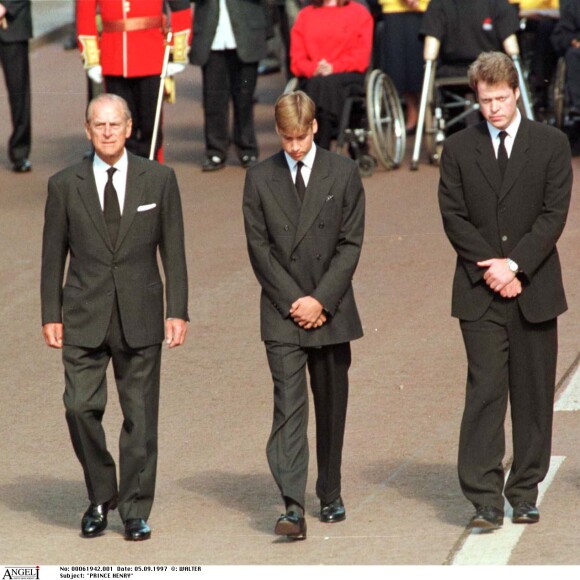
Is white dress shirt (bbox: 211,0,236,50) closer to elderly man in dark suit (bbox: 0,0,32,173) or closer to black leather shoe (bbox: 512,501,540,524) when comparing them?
elderly man in dark suit (bbox: 0,0,32,173)

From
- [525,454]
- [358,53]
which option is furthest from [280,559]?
[358,53]

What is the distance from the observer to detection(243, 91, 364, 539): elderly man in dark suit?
6820mm

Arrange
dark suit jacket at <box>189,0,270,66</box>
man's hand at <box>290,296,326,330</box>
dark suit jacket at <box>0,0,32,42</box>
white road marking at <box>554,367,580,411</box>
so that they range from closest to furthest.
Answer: man's hand at <box>290,296,326,330</box> < white road marking at <box>554,367,580,411</box> < dark suit jacket at <box>189,0,270,66</box> < dark suit jacket at <box>0,0,32,42</box>

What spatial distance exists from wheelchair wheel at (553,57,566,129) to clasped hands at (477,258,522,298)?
8321 mm

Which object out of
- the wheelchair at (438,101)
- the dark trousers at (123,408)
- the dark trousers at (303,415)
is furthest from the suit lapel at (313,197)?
the wheelchair at (438,101)

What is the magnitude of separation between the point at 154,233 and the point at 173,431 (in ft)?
6.11

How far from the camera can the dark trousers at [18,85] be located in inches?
588

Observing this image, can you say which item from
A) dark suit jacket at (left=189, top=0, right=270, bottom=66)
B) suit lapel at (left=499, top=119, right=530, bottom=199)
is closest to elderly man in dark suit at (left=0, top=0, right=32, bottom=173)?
dark suit jacket at (left=189, top=0, right=270, bottom=66)

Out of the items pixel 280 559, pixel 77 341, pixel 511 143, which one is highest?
pixel 511 143

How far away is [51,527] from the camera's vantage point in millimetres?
7117

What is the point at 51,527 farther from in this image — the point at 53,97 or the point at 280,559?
the point at 53,97

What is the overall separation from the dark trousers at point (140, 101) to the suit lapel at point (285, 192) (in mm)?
6996

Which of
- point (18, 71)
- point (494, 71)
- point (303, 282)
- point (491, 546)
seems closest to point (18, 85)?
point (18, 71)

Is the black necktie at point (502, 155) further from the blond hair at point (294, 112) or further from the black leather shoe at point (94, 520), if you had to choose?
the black leather shoe at point (94, 520)
